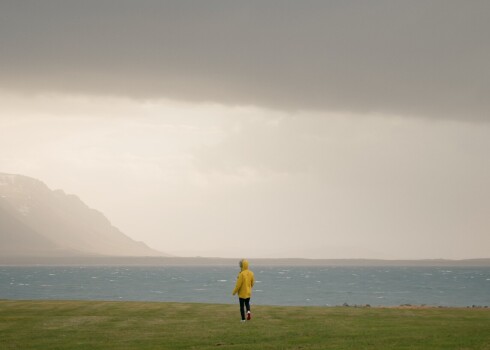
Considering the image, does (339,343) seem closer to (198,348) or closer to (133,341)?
(198,348)

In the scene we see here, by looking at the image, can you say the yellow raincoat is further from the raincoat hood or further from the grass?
the grass

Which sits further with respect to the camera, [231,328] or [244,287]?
[244,287]

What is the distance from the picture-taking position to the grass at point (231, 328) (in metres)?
24.1

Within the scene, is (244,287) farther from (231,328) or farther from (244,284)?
(231,328)

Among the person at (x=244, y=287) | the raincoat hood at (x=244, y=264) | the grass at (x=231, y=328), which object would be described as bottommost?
the grass at (x=231, y=328)

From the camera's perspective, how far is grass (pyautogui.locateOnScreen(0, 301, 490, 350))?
24.1 m

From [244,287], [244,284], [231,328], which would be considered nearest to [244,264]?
[244,284]

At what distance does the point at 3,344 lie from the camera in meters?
24.7

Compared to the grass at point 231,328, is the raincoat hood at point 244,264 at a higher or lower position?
higher

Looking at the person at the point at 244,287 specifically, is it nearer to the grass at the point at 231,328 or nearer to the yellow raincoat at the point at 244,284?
the yellow raincoat at the point at 244,284

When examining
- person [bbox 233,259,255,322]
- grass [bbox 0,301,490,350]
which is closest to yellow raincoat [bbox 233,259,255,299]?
person [bbox 233,259,255,322]

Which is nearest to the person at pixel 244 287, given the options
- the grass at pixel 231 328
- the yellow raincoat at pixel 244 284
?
the yellow raincoat at pixel 244 284

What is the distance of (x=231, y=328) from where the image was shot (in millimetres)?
27922

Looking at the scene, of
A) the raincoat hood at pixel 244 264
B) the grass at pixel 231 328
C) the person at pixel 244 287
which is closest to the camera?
the grass at pixel 231 328
